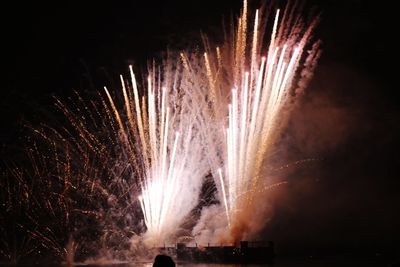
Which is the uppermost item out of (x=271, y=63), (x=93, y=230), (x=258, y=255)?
(x=271, y=63)

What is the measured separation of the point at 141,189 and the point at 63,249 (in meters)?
20.7

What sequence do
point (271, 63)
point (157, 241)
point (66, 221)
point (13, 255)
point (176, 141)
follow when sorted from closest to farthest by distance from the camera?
1. point (271, 63)
2. point (176, 141)
3. point (157, 241)
4. point (66, 221)
5. point (13, 255)

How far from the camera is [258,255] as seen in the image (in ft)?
182

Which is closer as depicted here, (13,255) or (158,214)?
(158,214)

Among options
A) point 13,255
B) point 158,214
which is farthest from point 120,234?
point 13,255

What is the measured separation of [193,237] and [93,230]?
445 inches

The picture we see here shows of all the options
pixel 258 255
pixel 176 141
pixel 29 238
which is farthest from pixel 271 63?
pixel 29 238

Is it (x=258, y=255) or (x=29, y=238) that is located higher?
(x=29, y=238)

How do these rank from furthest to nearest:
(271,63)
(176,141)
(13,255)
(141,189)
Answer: (13,255) → (141,189) → (176,141) → (271,63)

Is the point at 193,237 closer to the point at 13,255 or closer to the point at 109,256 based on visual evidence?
the point at 109,256

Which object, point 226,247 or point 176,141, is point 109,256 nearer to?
point 226,247

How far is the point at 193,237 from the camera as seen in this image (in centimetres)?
5747

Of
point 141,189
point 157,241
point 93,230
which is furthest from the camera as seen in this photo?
point 93,230

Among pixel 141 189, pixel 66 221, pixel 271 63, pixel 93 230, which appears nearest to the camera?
pixel 271 63
